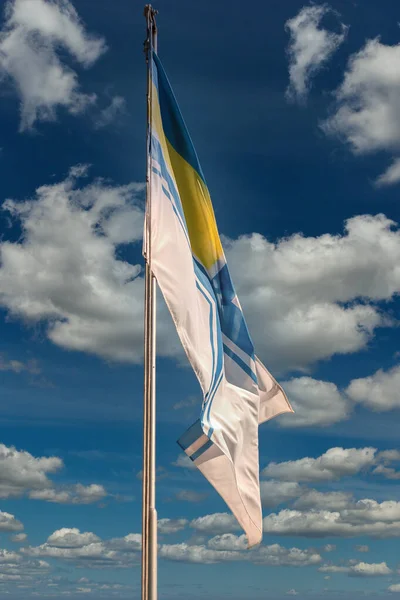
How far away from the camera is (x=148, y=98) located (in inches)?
903

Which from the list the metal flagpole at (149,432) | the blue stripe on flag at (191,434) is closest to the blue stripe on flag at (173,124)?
the metal flagpole at (149,432)

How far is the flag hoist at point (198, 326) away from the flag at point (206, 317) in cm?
3

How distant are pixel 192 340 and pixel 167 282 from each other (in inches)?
66.8

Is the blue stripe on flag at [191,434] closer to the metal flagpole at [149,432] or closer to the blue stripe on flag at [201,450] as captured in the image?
the blue stripe on flag at [201,450]

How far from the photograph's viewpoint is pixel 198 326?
21797 millimetres

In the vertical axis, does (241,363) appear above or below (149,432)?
above

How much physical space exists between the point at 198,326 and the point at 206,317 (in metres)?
1.64

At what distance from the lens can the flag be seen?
21.1 m

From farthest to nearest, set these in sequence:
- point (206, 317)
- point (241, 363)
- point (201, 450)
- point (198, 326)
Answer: point (241, 363) → point (206, 317) → point (198, 326) → point (201, 450)

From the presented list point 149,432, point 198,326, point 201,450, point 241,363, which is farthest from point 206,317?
point 149,432

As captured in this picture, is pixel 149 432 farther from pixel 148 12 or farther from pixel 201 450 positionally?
pixel 148 12

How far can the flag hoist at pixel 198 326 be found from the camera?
20.1 meters

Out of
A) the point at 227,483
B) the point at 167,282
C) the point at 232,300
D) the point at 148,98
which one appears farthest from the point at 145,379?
the point at 148,98

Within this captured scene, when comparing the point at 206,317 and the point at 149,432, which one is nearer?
the point at 149,432
